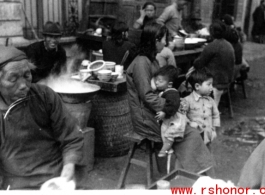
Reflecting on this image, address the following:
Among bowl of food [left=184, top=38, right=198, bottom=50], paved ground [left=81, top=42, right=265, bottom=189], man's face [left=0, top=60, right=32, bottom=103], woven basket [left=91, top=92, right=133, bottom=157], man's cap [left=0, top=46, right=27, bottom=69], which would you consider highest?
man's cap [left=0, top=46, right=27, bottom=69]

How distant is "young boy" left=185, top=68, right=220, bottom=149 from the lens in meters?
3.93

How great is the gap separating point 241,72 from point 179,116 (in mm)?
5182

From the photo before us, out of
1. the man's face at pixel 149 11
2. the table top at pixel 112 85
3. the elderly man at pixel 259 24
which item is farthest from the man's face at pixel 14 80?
the elderly man at pixel 259 24

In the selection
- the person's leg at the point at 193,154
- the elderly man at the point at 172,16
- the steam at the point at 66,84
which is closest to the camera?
the person's leg at the point at 193,154

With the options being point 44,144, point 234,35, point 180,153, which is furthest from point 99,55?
point 44,144

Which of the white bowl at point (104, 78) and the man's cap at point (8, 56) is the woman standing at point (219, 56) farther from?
the man's cap at point (8, 56)

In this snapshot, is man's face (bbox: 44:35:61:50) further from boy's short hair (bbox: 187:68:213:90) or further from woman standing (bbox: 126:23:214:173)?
boy's short hair (bbox: 187:68:213:90)

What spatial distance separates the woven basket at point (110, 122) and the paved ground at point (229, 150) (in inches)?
6.4

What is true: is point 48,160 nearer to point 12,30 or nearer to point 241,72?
point 12,30

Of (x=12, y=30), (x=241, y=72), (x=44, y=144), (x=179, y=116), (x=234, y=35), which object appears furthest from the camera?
(x=241, y=72)

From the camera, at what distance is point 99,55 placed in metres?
6.60

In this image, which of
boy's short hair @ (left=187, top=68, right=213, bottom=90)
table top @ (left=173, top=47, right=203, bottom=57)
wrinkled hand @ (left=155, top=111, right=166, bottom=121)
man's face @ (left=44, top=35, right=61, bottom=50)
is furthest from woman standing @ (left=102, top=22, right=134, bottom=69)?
wrinkled hand @ (left=155, top=111, right=166, bottom=121)

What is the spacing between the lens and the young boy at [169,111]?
3.59 meters

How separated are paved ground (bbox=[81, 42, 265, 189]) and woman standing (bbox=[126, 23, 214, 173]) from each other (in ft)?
2.98
